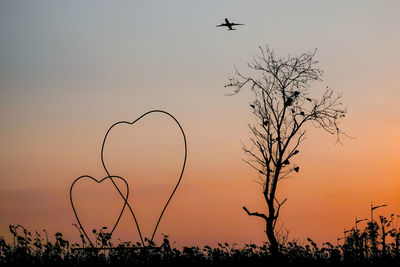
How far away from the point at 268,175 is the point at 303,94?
2.69 m

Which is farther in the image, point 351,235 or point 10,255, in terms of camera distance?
point 351,235

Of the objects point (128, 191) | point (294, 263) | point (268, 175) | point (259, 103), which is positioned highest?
point (259, 103)

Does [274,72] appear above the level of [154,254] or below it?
above

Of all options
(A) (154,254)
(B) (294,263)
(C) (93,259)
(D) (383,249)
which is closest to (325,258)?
(B) (294,263)

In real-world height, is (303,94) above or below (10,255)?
above

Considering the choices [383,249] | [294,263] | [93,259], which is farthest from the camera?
[383,249]

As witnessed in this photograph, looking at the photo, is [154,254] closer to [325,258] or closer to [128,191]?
[128,191]

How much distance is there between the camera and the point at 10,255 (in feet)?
50.3

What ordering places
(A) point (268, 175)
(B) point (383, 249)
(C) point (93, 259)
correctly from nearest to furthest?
(C) point (93, 259) < (B) point (383, 249) < (A) point (268, 175)

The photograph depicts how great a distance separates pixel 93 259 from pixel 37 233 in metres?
1.87

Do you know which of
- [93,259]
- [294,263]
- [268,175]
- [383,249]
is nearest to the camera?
[93,259]

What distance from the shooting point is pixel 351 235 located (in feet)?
62.1

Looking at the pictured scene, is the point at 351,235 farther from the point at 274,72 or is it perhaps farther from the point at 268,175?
the point at 274,72

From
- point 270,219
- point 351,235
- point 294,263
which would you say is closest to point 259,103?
point 270,219
